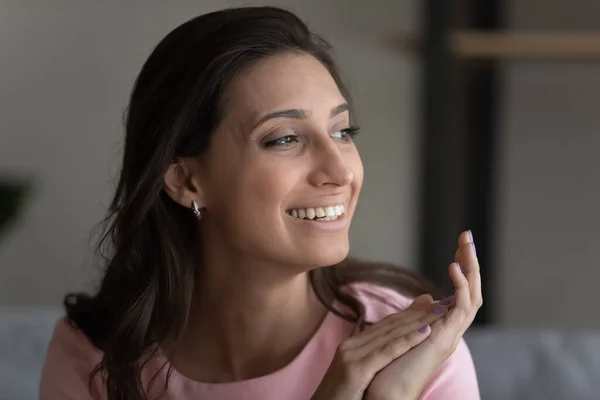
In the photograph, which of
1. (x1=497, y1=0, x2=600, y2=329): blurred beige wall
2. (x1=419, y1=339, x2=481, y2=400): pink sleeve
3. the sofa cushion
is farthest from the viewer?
(x1=497, y1=0, x2=600, y2=329): blurred beige wall

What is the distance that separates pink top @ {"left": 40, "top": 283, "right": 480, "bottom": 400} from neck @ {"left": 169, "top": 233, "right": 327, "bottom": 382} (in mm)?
28

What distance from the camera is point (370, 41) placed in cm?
287

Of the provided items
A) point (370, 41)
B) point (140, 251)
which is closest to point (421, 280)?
point (140, 251)

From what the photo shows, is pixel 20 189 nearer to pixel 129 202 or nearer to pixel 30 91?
pixel 30 91

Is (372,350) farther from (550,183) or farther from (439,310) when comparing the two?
(550,183)

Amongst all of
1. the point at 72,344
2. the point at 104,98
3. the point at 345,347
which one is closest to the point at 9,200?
the point at 104,98

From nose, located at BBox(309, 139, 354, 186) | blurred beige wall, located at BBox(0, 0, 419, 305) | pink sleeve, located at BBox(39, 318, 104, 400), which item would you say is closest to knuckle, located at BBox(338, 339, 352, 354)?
nose, located at BBox(309, 139, 354, 186)

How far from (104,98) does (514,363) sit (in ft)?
5.75

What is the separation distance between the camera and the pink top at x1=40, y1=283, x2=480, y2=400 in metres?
1.28

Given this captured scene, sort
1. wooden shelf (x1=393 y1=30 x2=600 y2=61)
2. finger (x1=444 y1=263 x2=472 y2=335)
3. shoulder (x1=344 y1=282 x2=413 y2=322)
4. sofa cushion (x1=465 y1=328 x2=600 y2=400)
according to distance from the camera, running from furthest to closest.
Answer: wooden shelf (x1=393 y1=30 x2=600 y2=61), sofa cushion (x1=465 y1=328 x2=600 y2=400), shoulder (x1=344 y1=282 x2=413 y2=322), finger (x1=444 y1=263 x2=472 y2=335)

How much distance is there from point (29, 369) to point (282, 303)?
706mm

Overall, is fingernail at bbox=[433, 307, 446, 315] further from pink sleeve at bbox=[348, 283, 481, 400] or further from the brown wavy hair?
the brown wavy hair

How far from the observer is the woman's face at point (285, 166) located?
1.22m

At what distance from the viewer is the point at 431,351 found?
1151 millimetres
